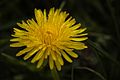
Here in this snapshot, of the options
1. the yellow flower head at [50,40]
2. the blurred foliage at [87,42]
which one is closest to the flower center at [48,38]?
the yellow flower head at [50,40]

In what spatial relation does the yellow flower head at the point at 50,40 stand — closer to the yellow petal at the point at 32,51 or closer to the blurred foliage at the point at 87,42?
the yellow petal at the point at 32,51

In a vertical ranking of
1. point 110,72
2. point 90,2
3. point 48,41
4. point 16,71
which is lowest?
point 110,72

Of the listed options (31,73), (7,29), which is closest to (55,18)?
(31,73)

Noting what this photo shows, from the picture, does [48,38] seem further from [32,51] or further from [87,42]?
[87,42]

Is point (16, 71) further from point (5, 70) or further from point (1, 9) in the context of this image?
point (1, 9)

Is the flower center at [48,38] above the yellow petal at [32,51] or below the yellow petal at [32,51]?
above

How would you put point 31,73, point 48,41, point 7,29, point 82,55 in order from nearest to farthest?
point 48,41
point 82,55
point 31,73
point 7,29

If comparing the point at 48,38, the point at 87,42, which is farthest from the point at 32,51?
the point at 87,42
